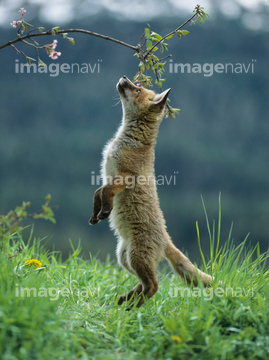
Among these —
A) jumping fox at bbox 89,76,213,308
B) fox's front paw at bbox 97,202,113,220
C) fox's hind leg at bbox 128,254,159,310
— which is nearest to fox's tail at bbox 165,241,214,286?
jumping fox at bbox 89,76,213,308

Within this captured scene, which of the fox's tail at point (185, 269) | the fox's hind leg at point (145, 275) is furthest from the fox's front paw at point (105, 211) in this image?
the fox's tail at point (185, 269)

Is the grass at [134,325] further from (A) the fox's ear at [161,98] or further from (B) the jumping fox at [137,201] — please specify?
(A) the fox's ear at [161,98]

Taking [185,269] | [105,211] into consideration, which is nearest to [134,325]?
[185,269]

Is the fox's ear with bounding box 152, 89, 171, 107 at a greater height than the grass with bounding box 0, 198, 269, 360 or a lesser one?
greater

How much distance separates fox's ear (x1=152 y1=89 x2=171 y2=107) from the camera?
4.19 meters

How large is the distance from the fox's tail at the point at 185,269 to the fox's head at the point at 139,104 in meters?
1.47

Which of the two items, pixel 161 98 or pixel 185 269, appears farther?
pixel 161 98

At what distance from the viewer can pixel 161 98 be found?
4.29 m

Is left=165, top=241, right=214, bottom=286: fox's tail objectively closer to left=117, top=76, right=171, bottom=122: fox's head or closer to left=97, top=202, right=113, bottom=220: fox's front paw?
left=97, top=202, right=113, bottom=220: fox's front paw

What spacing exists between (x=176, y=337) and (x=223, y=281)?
4.01 ft

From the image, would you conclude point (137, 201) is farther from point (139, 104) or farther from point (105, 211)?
point (139, 104)

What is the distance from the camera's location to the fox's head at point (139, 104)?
438 cm

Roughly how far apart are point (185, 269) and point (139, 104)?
1.91 meters

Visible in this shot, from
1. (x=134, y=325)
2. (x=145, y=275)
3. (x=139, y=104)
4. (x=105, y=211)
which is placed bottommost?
(x=134, y=325)
